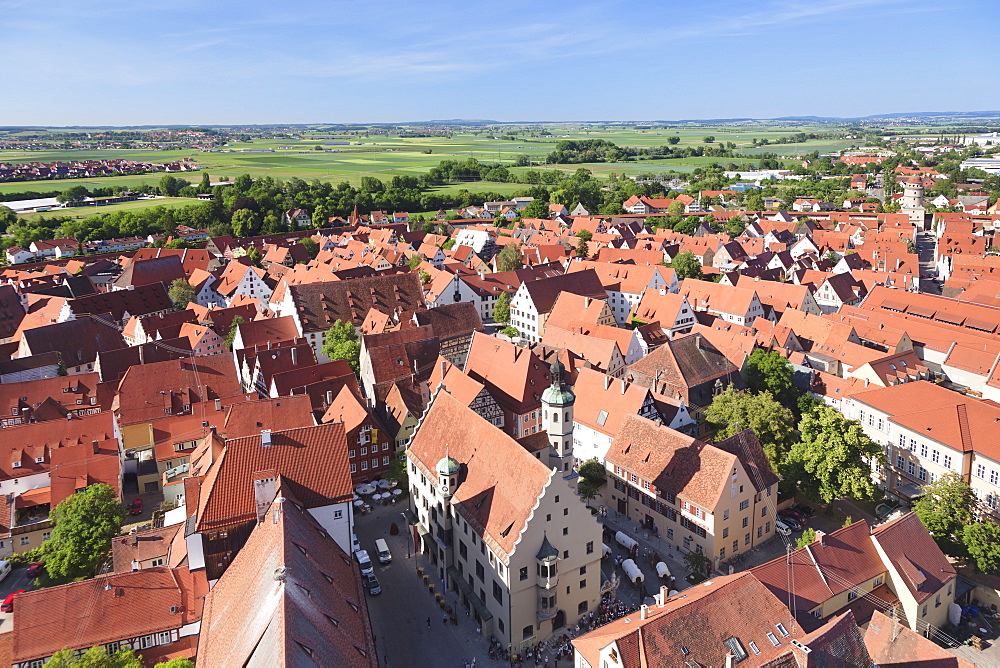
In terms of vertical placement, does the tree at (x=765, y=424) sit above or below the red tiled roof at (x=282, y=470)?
below

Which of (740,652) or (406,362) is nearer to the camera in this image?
(740,652)

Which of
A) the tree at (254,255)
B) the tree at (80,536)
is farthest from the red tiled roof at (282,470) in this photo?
the tree at (254,255)

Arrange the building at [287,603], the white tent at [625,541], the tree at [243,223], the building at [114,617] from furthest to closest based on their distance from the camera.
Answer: the tree at [243,223]
the white tent at [625,541]
the building at [114,617]
the building at [287,603]

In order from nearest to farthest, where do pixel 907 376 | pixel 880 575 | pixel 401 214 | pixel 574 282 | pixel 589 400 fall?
1. pixel 880 575
2. pixel 589 400
3. pixel 907 376
4. pixel 574 282
5. pixel 401 214

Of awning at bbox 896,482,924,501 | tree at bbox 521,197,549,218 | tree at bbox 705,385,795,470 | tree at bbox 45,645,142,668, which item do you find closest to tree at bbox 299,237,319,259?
tree at bbox 521,197,549,218

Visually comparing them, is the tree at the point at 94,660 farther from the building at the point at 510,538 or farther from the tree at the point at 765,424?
the tree at the point at 765,424

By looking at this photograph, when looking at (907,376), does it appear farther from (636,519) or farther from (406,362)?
(406,362)

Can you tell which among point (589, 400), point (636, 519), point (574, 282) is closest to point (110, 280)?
point (574, 282)
